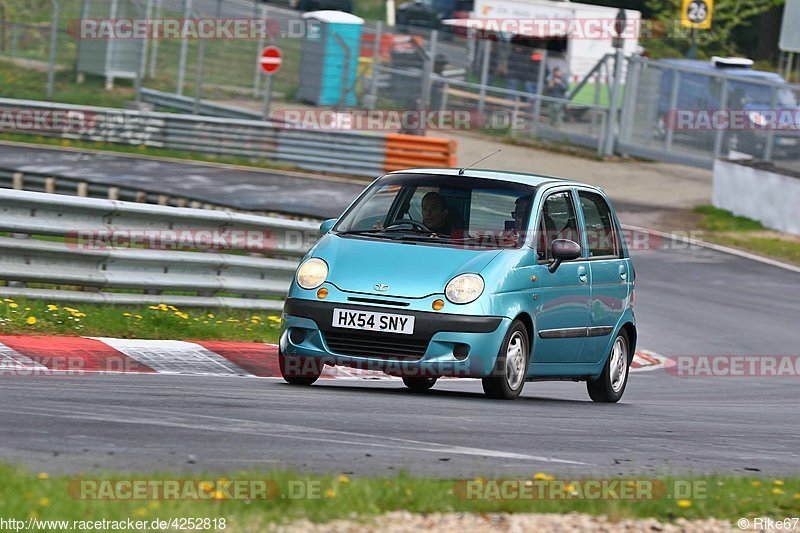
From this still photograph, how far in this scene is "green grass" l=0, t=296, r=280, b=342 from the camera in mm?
10445

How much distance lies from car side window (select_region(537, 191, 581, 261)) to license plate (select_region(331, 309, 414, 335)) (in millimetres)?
1323

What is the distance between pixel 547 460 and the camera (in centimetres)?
678

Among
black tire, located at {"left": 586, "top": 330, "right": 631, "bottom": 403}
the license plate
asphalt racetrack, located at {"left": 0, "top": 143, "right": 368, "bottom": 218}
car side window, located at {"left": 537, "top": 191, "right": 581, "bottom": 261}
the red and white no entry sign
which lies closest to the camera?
the license plate

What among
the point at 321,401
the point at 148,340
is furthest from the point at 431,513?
the point at 148,340

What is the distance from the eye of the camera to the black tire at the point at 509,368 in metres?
8.88

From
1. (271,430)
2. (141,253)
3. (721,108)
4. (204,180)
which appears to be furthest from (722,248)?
(271,430)

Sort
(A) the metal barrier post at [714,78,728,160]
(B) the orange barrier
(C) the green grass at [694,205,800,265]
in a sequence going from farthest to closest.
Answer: (A) the metal barrier post at [714,78,728,160] < (B) the orange barrier < (C) the green grass at [694,205,800,265]

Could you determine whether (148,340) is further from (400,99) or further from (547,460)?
(400,99)

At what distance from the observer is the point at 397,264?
888 centimetres

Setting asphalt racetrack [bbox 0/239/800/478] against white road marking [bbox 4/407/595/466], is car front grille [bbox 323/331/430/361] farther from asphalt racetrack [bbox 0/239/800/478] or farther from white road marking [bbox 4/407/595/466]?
white road marking [bbox 4/407/595/466]

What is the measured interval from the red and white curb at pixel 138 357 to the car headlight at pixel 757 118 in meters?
18.6

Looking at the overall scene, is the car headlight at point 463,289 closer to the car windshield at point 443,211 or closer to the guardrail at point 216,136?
the car windshield at point 443,211

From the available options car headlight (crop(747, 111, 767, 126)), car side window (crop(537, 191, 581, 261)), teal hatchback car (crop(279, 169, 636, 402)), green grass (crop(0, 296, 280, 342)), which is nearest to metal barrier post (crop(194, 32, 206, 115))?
car headlight (crop(747, 111, 767, 126))

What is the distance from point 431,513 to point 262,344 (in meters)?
6.27
